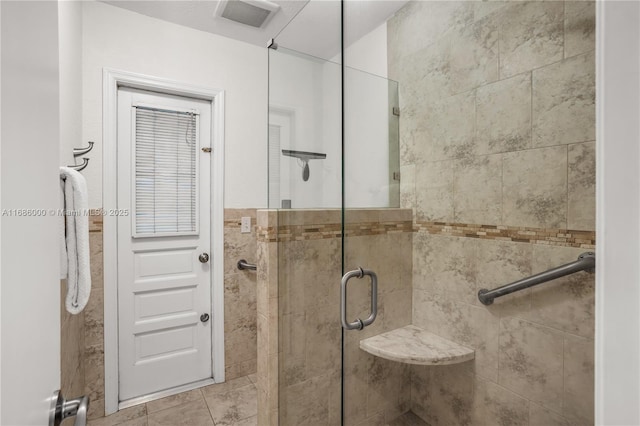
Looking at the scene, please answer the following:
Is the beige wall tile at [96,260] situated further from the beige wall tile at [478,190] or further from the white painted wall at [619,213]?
the white painted wall at [619,213]

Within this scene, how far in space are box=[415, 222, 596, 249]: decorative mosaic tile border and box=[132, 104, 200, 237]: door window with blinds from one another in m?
1.62

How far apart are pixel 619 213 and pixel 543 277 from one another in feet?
2.98

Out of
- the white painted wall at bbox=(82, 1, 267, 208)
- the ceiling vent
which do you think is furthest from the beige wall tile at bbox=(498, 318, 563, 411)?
the ceiling vent

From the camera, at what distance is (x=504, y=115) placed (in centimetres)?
115

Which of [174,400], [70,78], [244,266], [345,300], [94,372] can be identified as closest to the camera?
[345,300]

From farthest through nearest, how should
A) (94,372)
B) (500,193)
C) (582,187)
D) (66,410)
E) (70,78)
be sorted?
1. (94,372)
2. (70,78)
3. (500,193)
4. (582,187)
5. (66,410)

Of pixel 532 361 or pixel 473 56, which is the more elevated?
pixel 473 56

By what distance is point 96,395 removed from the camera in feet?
6.26

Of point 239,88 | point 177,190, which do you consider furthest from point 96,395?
point 239,88

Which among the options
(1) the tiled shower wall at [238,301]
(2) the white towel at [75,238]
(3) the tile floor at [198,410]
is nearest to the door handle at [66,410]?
(2) the white towel at [75,238]

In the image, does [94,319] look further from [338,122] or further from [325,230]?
[338,122]

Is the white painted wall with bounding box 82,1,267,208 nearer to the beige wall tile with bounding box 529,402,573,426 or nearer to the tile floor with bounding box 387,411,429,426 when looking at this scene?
the tile floor with bounding box 387,411,429,426

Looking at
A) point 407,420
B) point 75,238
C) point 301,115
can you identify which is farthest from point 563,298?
point 75,238

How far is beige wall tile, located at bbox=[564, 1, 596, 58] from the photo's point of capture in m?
0.92
